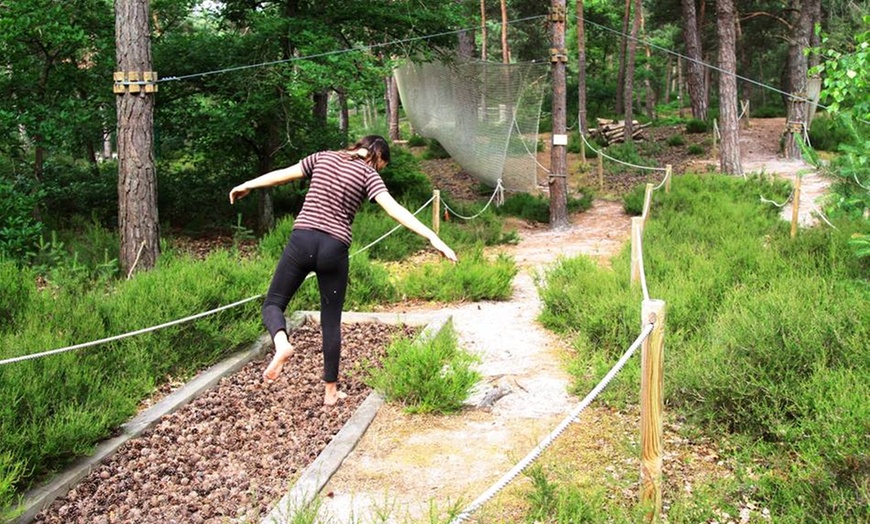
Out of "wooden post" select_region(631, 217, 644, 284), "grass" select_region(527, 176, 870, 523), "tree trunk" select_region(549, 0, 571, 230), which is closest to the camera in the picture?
"grass" select_region(527, 176, 870, 523)

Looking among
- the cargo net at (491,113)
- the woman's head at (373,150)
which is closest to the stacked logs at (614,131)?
the cargo net at (491,113)

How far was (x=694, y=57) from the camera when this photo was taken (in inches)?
775

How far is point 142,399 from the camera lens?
4.46m

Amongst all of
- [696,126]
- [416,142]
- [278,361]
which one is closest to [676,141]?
[696,126]

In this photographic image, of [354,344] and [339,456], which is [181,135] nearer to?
[354,344]

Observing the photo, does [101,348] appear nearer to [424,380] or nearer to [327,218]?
[327,218]

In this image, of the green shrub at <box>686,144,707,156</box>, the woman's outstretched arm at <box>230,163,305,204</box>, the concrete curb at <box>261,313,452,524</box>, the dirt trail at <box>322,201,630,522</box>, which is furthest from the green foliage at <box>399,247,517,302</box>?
the green shrub at <box>686,144,707,156</box>

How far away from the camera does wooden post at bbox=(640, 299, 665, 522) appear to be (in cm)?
267

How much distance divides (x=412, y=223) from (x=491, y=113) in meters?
8.20

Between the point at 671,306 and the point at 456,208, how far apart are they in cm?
716

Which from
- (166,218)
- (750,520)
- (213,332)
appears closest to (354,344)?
(213,332)

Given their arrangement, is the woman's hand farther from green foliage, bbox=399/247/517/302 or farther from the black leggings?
green foliage, bbox=399/247/517/302

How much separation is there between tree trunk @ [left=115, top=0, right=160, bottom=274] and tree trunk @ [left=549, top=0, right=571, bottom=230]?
6.54 metres

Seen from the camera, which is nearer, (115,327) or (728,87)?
(115,327)
